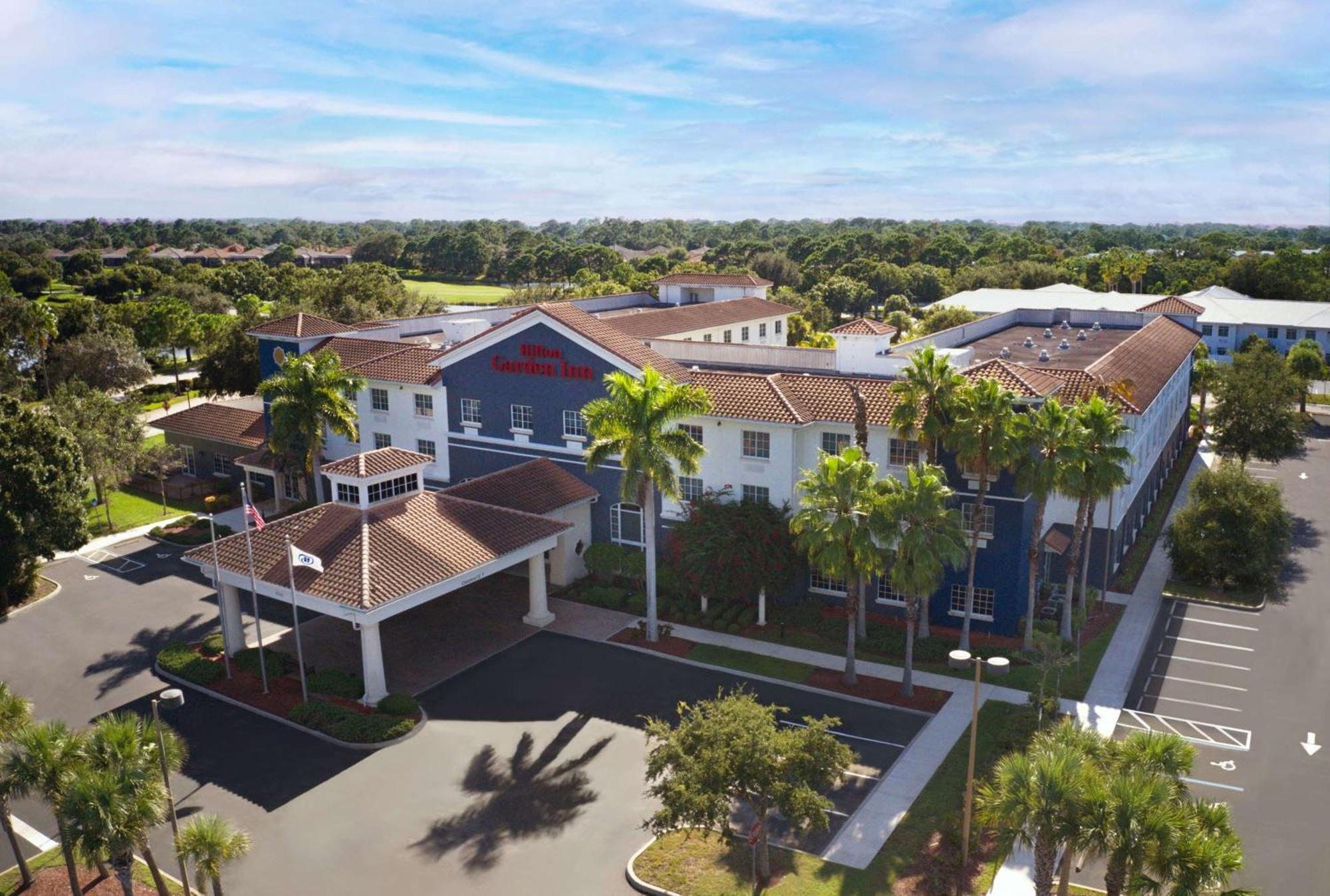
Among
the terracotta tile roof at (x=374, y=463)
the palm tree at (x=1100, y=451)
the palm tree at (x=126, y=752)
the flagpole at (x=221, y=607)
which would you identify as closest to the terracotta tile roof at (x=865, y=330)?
the palm tree at (x=1100, y=451)

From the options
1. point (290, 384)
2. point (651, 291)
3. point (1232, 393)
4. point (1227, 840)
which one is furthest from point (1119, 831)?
point (651, 291)

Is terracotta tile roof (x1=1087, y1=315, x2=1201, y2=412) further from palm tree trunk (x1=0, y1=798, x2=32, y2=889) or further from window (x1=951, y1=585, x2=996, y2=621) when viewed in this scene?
palm tree trunk (x1=0, y1=798, x2=32, y2=889)

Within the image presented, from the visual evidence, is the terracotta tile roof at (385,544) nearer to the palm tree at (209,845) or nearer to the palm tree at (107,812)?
the palm tree at (209,845)

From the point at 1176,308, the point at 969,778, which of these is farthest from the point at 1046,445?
the point at 1176,308

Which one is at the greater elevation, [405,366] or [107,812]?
[405,366]

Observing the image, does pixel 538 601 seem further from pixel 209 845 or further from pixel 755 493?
pixel 209 845

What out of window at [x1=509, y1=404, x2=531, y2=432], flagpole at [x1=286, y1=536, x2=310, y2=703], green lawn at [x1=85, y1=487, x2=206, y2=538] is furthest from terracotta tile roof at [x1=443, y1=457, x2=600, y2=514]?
green lawn at [x1=85, y1=487, x2=206, y2=538]

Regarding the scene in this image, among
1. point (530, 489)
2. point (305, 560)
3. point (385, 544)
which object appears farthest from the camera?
point (530, 489)
